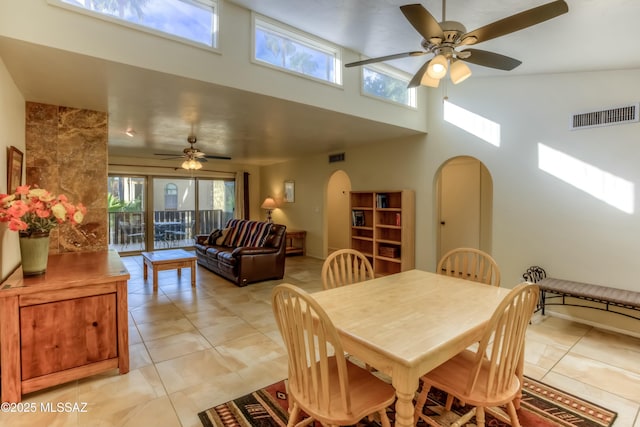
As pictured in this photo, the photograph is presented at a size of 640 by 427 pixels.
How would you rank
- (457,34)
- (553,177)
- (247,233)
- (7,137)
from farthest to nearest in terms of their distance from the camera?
1. (247,233)
2. (553,177)
3. (7,137)
4. (457,34)

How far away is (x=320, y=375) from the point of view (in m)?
1.42

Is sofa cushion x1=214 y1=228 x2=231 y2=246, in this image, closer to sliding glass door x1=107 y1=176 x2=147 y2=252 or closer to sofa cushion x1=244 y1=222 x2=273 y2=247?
sofa cushion x1=244 y1=222 x2=273 y2=247

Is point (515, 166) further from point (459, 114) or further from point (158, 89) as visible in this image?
point (158, 89)

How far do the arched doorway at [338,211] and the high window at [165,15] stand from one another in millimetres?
5269

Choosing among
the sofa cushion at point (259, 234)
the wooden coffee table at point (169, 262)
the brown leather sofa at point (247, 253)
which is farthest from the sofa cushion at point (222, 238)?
the wooden coffee table at point (169, 262)

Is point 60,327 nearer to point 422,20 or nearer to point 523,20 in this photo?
point 422,20

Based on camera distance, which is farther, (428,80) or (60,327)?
(428,80)

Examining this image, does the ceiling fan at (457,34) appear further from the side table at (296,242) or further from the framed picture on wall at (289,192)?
the framed picture on wall at (289,192)

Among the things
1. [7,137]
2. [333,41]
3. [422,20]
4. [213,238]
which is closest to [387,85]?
[333,41]

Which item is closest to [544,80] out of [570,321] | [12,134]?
[570,321]

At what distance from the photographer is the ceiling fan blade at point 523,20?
1592mm

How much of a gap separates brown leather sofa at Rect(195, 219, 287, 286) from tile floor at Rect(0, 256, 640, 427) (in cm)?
86

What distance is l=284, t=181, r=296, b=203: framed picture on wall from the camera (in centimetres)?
791

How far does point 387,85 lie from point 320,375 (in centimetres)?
385
